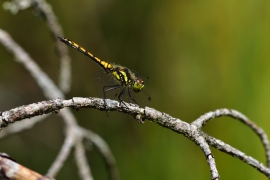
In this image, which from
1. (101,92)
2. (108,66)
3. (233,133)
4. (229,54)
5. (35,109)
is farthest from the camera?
(229,54)

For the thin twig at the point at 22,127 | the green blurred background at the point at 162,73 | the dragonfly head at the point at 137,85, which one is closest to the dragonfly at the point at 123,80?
the dragonfly head at the point at 137,85

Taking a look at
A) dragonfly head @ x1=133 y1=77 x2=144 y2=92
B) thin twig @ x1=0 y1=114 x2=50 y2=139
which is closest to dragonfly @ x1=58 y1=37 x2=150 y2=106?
dragonfly head @ x1=133 y1=77 x2=144 y2=92

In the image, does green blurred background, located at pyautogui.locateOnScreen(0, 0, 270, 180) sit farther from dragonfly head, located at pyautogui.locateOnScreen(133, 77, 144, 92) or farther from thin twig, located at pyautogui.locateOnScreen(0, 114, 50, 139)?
thin twig, located at pyautogui.locateOnScreen(0, 114, 50, 139)

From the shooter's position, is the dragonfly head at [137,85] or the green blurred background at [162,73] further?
the green blurred background at [162,73]

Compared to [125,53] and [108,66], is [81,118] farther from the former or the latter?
[108,66]

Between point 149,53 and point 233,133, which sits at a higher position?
point 149,53

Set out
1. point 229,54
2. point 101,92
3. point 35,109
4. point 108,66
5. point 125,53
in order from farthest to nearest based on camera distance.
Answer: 1. point 125,53
2. point 229,54
3. point 108,66
4. point 101,92
5. point 35,109

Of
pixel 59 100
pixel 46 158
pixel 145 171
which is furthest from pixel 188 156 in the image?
pixel 59 100

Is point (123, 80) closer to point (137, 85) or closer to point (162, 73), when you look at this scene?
point (137, 85)

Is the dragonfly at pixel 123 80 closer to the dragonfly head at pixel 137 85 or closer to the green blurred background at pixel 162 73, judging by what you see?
the dragonfly head at pixel 137 85
